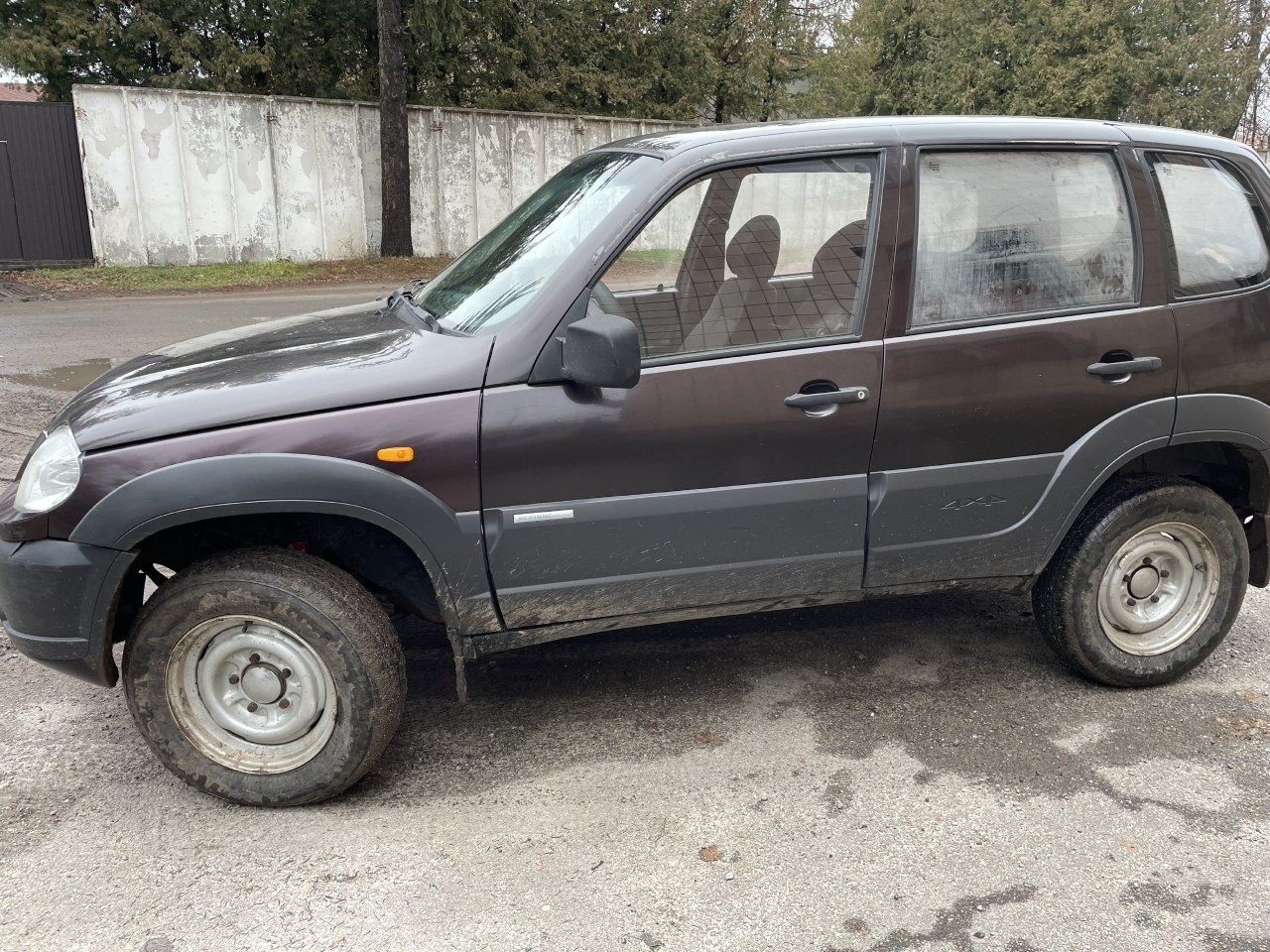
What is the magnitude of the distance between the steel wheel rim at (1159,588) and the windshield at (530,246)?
7.46 ft

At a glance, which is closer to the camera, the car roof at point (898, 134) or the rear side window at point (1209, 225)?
the car roof at point (898, 134)

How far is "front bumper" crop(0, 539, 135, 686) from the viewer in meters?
3.01

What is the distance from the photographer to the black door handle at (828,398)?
3.33 metres

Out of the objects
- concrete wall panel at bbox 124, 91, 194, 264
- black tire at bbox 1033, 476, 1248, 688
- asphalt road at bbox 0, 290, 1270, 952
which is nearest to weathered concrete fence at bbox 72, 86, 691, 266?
concrete wall panel at bbox 124, 91, 194, 264

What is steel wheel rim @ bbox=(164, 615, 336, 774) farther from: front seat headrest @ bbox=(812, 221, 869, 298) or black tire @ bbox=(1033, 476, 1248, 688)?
black tire @ bbox=(1033, 476, 1248, 688)

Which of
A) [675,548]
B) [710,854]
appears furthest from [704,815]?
[675,548]

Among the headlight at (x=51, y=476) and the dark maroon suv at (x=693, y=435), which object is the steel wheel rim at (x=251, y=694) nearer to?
the dark maroon suv at (x=693, y=435)

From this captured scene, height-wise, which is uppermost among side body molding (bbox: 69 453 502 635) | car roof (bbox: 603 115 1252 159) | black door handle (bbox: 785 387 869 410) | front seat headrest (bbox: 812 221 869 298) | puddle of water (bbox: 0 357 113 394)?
car roof (bbox: 603 115 1252 159)

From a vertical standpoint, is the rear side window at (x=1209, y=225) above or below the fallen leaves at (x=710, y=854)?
above

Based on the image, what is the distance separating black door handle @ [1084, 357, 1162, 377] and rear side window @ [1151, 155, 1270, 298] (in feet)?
0.96

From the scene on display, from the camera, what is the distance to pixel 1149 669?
13.0 feet

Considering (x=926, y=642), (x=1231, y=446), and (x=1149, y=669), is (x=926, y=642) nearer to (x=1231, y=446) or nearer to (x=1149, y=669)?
(x=1149, y=669)

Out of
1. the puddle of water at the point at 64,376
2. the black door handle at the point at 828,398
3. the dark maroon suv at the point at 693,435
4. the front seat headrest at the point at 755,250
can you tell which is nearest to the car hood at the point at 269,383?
the dark maroon suv at the point at 693,435

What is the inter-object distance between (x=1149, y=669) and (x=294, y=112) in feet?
59.2
